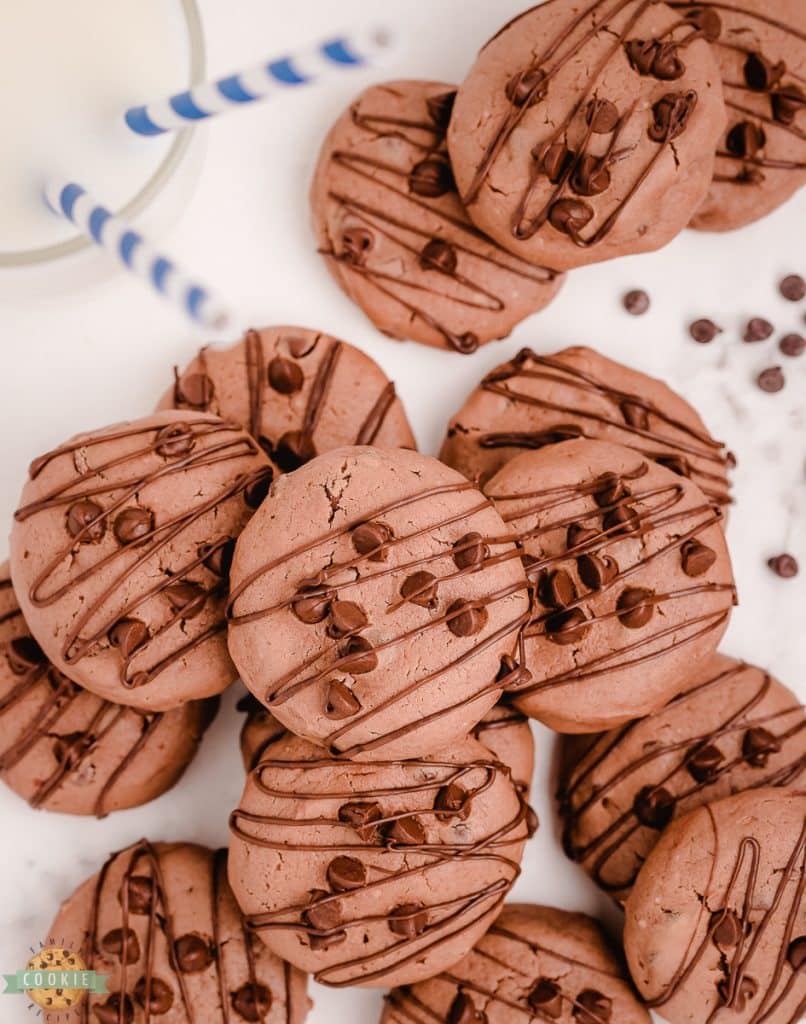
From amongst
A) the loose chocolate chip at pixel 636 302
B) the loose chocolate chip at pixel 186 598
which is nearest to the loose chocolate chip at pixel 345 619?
the loose chocolate chip at pixel 186 598

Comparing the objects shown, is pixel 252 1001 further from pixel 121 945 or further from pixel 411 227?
pixel 411 227

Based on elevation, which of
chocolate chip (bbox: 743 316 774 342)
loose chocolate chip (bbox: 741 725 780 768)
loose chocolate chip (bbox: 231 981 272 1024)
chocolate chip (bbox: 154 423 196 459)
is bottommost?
loose chocolate chip (bbox: 231 981 272 1024)

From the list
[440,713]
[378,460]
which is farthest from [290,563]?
[440,713]

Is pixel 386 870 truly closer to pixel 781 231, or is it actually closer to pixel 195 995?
pixel 195 995

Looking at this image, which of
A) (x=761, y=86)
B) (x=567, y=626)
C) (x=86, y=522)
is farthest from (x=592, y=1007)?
(x=761, y=86)

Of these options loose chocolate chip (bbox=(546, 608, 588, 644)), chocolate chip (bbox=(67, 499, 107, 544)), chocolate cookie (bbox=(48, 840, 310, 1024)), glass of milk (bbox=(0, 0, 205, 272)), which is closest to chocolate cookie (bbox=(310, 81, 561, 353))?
glass of milk (bbox=(0, 0, 205, 272))

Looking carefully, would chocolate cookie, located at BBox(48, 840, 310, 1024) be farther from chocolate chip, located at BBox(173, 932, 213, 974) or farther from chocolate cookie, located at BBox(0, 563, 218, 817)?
chocolate cookie, located at BBox(0, 563, 218, 817)
